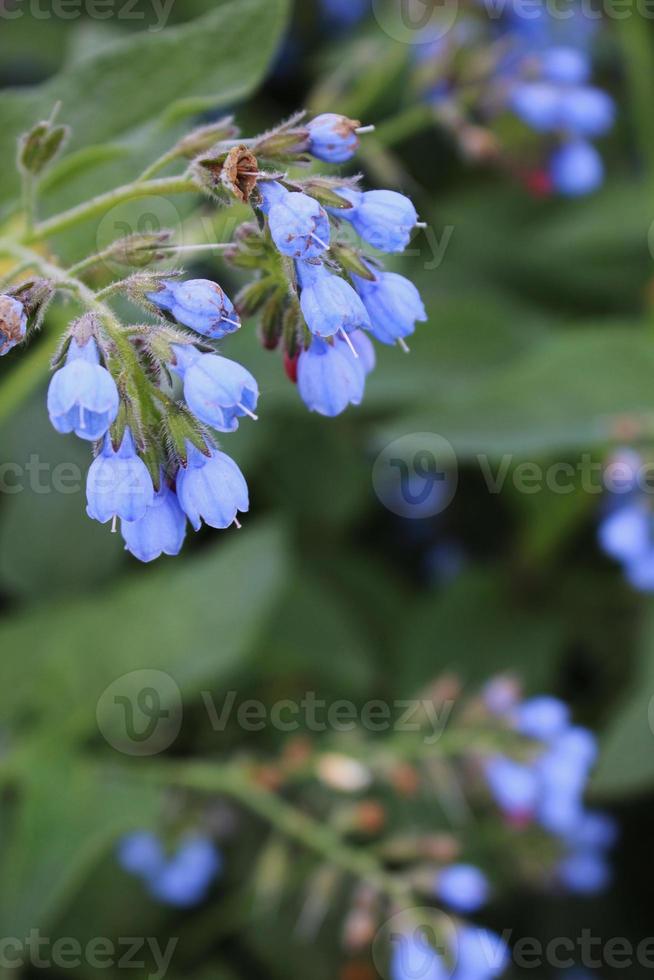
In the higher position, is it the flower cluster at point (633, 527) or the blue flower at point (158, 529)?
the blue flower at point (158, 529)

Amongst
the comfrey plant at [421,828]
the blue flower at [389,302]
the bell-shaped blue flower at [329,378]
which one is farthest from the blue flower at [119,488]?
the comfrey plant at [421,828]

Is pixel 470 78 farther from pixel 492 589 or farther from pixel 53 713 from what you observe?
pixel 53 713

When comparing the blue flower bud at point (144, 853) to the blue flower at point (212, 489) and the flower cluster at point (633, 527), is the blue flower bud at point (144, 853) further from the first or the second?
the blue flower at point (212, 489)

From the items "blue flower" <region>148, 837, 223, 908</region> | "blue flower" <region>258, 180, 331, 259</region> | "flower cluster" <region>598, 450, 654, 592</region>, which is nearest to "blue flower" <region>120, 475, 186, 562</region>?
"blue flower" <region>258, 180, 331, 259</region>

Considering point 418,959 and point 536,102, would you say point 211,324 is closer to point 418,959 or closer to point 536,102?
point 418,959

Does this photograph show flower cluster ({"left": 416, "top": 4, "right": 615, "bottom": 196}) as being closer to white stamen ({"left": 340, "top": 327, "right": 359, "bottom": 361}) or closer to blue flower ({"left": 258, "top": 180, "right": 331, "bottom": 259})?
white stamen ({"left": 340, "top": 327, "right": 359, "bottom": 361})

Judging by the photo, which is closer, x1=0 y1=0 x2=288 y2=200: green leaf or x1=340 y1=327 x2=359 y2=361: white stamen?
x1=340 y1=327 x2=359 y2=361: white stamen

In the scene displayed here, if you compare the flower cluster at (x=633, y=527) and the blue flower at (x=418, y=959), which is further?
the flower cluster at (x=633, y=527)

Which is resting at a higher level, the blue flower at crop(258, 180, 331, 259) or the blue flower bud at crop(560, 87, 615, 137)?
the blue flower at crop(258, 180, 331, 259)
